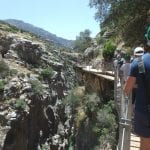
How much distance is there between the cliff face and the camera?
55812mm

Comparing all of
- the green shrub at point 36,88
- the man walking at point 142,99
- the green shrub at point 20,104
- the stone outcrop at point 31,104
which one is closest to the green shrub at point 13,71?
the stone outcrop at point 31,104

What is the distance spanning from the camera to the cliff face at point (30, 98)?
55.8m

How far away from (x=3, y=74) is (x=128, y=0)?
41599 mm

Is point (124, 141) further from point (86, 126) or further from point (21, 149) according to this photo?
point (21, 149)

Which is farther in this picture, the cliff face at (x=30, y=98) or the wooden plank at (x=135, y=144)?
the cliff face at (x=30, y=98)

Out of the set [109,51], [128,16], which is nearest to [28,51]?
[109,51]

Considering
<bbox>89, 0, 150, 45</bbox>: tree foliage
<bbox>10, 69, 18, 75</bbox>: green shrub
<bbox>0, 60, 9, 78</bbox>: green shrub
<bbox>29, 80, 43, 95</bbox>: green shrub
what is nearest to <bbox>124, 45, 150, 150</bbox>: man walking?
<bbox>89, 0, 150, 45</bbox>: tree foliage

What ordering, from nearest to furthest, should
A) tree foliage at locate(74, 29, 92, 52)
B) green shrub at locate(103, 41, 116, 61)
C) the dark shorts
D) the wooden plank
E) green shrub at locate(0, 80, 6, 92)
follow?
1. the dark shorts
2. the wooden plank
3. green shrub at locate(103, 41, 116, 61)
4. green shrub at locate(0, 80, 6, 92)
5. tree foliage at locate(74, 29, 92, 52)

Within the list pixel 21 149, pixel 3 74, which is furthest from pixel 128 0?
pixel 3 74

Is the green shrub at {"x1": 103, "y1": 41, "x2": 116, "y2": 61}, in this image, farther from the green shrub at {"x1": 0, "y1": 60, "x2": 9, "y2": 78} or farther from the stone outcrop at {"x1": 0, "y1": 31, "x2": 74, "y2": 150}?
Answer: the green shrub at {"x1": 0, "y1": 60, "x2": 9, "y2": 78}

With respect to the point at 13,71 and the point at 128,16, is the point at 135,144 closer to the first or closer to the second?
the point at 128,16

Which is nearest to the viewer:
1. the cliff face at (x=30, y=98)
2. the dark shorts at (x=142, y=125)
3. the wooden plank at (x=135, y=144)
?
the dark shorts at (x=142, y=125)

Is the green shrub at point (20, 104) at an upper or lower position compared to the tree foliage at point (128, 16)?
lower

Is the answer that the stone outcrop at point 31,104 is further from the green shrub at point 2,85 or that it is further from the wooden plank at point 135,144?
the wooden plank at point 135,144
